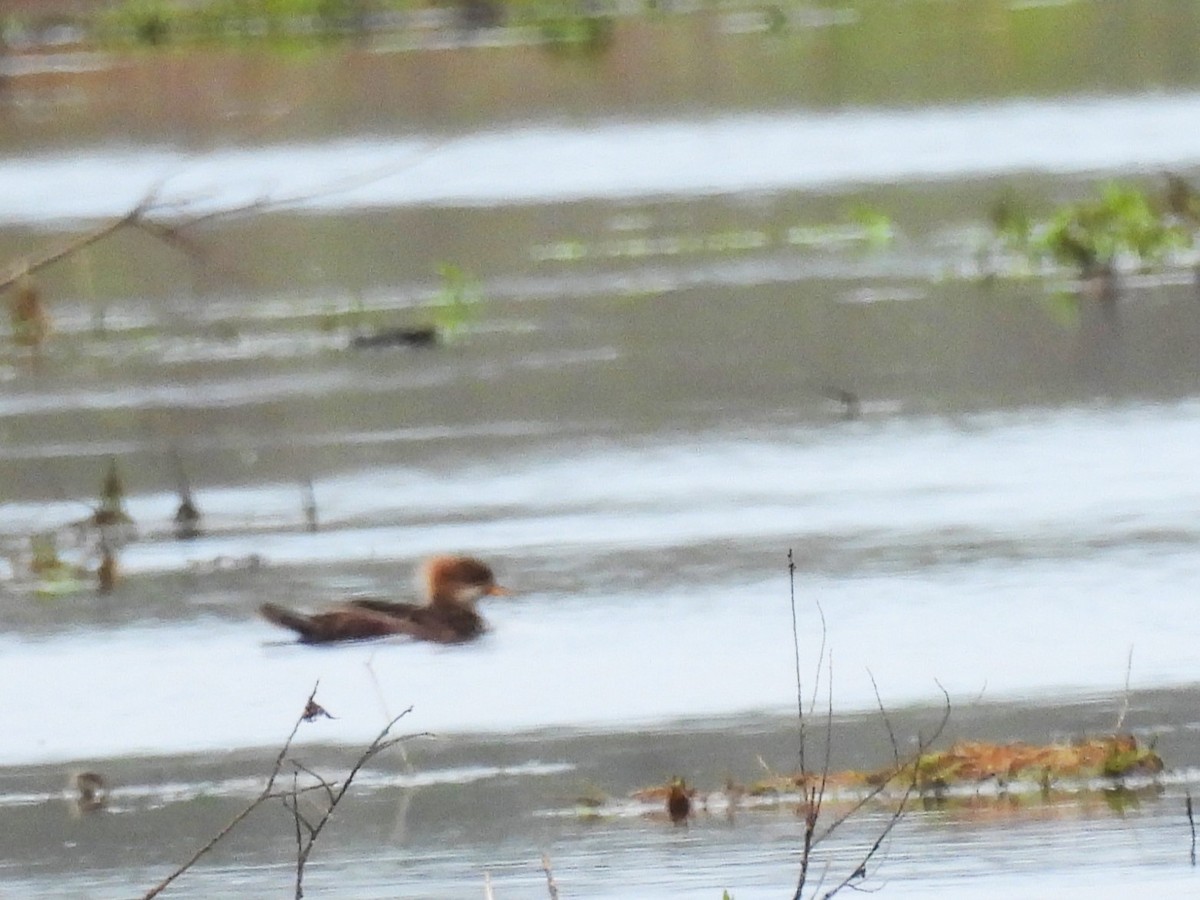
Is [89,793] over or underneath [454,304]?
underneath

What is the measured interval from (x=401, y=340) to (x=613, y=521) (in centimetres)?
577

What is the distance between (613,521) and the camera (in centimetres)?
1182

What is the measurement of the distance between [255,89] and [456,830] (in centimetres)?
3280

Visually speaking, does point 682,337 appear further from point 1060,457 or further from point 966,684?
point 966,684

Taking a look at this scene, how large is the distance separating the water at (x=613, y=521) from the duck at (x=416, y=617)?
0.22 feet

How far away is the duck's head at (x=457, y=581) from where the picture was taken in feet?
33.2

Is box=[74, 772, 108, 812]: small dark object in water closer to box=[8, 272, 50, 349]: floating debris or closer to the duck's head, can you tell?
the duck's head

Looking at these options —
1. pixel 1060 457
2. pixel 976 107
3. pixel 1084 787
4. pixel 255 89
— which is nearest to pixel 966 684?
pixel 1084 787

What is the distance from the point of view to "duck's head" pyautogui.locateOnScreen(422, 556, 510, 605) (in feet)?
33.2

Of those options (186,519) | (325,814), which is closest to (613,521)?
(186,519)

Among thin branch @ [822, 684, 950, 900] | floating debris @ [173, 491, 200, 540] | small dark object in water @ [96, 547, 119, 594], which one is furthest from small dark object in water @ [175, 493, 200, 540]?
thin branch @ [822, 684, 950, 900]

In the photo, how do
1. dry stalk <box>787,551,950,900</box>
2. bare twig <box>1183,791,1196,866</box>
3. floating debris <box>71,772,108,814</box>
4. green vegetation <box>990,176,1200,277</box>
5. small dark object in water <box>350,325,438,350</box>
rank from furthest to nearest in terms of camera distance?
green vegetation <box>990,176,1200,277</box> < small dark object in water <box>350,325,438,350</box> < floating debris <box>71,772,108,814</box> < bare twig <box>1183,791,1196,866</box> < dry stalk <box>787,551,950,900</box>

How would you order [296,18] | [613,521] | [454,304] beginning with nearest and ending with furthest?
[613,521] → [454,304] → [296,18]

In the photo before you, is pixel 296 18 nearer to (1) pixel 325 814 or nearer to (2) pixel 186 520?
(2) pixel 186 520
